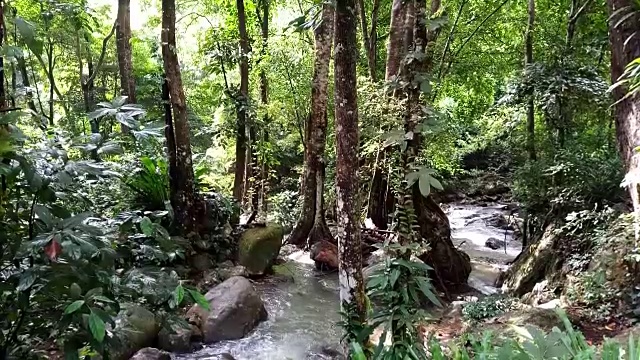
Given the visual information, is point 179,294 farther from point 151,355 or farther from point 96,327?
point 151,355

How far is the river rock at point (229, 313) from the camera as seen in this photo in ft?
15.7

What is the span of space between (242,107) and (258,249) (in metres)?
2.58

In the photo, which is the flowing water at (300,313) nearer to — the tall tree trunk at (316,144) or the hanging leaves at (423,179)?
the tall tree trunk at (316,144)

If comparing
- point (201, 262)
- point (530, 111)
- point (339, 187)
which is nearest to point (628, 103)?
point (530, 111)

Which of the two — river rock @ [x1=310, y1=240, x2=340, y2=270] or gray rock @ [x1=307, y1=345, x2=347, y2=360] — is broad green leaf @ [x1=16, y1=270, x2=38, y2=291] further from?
river rock @ [x1=310, y1=240, x2=340, y2=270]

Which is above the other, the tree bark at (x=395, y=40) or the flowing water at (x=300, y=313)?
the tree bark at (x=395, y=40)

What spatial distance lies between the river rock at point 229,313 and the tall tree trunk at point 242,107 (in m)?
3.36

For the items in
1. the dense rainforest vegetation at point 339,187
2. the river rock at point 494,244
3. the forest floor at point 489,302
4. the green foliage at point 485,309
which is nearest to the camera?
the dense rainforest vegetation at point 339,187

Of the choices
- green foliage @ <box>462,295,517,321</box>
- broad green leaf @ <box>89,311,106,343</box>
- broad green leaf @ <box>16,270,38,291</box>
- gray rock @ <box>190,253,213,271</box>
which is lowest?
green foliage @ <box>462,295,517,321</box>

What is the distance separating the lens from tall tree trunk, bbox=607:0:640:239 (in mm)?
4203

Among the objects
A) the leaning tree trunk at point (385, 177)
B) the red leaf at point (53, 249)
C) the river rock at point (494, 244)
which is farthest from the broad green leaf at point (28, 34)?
the river rock at point (494, 244)

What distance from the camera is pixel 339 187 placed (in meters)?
3.17

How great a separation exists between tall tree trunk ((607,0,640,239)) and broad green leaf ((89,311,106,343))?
4325mm

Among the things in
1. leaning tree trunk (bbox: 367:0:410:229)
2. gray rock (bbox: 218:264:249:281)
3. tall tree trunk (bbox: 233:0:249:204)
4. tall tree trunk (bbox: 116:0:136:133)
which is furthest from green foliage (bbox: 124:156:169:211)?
tall tree trunk (bbox: 116:0:136:133)
